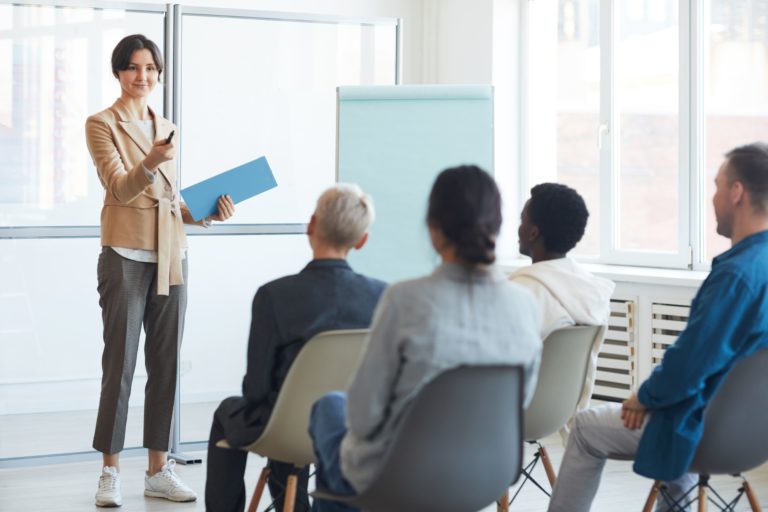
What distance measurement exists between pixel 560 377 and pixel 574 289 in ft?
0.87

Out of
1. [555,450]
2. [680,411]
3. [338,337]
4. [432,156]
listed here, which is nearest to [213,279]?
[432,156]

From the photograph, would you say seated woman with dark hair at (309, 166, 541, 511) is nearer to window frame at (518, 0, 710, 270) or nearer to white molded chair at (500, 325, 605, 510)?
white molded chair at (500, 325, 605, 510)

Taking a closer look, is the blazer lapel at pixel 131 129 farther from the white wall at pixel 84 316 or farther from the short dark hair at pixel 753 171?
the short dark hair at pixel 753 171

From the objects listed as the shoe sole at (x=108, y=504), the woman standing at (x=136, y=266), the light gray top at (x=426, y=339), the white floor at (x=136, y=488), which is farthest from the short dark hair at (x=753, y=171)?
the shoe sole at (x=108, y=504)

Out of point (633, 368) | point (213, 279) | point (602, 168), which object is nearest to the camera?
point (213, 279)

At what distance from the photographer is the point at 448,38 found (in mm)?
6402

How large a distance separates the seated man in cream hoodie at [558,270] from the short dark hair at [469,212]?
99 cm

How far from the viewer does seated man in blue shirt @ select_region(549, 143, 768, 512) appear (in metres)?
2.48

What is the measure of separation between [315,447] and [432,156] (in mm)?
2333

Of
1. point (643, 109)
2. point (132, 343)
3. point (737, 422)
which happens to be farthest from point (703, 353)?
point (643, 109)

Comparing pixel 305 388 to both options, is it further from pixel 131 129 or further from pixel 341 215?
pixel 131 129

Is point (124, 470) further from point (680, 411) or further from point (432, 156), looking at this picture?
point (680, 411)

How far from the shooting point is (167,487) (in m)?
3.78

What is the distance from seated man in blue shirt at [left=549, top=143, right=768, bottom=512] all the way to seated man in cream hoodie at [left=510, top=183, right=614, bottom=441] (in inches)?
14.2
